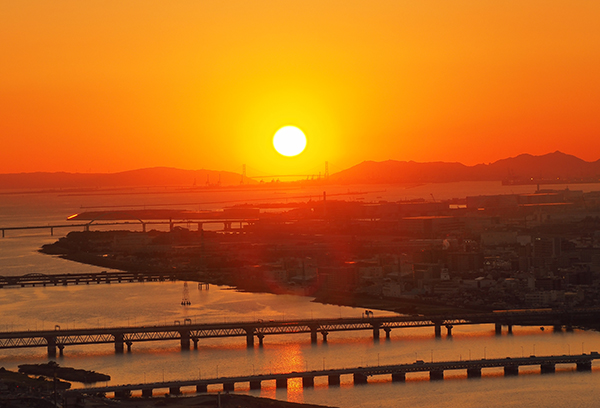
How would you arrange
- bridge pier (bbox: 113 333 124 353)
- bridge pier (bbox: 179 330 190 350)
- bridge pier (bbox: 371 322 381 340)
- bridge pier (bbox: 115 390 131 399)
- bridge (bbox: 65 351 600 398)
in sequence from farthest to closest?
bridge pier (bbox: 371 322 381 340) < bridge pier (bbox: 179 330 190 350) < bridge pier (bbox: 113 333 124 353) < bridge (bbox: 65 351 600 398) < bridge pier (bbox: 115 390 131 399)

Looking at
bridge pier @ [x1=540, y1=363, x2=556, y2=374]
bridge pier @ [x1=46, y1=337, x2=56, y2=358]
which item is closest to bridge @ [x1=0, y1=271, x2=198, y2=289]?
bridge pier @ [x1=46, y1=337, x2=56, y2=358]

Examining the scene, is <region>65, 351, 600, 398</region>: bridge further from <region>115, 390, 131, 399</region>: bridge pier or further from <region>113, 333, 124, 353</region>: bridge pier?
<region>113, 333, 124, 353</region>: bridge pier

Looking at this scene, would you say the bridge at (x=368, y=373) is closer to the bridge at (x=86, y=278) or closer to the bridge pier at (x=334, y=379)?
the bridge pier at (x=334, y=379)

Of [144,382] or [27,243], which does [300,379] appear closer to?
[144,382]

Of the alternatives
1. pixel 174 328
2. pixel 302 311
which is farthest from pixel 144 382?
pixel 302 311

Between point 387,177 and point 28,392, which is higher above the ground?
point 387,177

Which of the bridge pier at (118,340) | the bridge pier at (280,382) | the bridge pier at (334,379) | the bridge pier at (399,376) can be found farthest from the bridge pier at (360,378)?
the bridge pier at (118,340)

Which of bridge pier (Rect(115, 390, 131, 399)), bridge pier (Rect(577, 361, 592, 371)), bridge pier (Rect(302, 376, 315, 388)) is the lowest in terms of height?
bridge pier (Rect(577, 361, 592, 371))

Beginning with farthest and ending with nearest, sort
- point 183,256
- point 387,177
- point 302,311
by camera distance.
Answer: point 387,177, point 183,256, point 302,311
